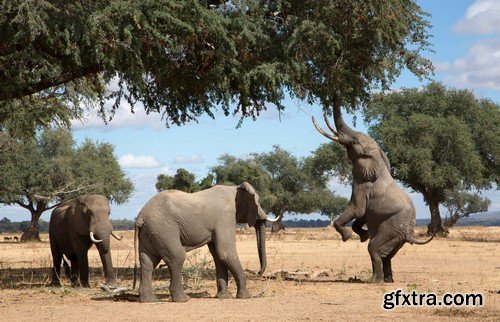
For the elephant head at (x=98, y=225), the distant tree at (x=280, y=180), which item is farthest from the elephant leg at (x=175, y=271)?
the distant tree at (x=280, y=180)

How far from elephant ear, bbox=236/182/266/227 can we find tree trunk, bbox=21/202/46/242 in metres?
41.8

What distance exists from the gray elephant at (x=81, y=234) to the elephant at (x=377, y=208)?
14.7ft

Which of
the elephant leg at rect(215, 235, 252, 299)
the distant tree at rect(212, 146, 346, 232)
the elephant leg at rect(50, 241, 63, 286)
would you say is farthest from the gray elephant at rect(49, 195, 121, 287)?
the distant tree at rect(212, 146, 346, 232)

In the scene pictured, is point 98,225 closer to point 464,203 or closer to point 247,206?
point 247,206

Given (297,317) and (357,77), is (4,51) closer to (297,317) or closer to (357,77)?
(357,77)

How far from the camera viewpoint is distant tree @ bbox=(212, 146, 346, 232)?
81.6 metres

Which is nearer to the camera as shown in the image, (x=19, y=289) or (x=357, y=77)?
(x=19, y=289)

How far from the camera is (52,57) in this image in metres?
17.9

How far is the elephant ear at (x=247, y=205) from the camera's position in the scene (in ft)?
47.2

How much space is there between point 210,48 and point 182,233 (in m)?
5.74

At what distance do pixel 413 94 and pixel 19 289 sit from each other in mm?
39672

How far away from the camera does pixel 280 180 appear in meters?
88.3

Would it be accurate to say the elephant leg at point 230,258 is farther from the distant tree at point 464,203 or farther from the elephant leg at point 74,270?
the distant tree at point 464,203

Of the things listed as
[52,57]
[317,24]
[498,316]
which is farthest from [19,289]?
[498,316]
